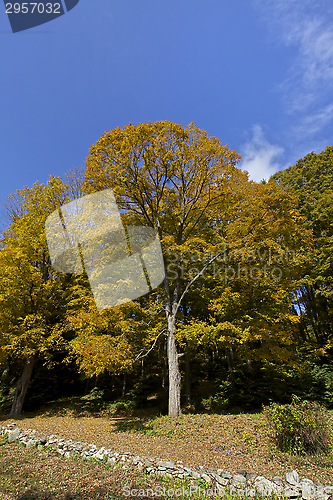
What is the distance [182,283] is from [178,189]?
16.2 ft

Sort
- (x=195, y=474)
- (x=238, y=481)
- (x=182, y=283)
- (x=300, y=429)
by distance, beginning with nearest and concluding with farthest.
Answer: (x=238, y=481) → (x=195, y=474) → (x=300, y=429) → (x=182, y=283)

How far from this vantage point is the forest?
916cm

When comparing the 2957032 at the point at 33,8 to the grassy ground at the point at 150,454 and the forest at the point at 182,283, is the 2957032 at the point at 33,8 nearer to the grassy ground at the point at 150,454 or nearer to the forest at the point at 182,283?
the forest at the point at 182,283

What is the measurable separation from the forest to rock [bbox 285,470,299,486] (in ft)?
14.8

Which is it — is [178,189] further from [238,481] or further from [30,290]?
[238,481]

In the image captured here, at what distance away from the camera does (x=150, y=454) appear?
591cm

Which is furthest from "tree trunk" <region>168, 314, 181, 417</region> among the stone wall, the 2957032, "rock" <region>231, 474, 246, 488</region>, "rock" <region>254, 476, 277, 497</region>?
the 2957032

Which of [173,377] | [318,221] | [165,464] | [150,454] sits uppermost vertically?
[318,221]

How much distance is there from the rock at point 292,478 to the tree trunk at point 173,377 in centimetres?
512

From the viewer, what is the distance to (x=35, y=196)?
13.9m

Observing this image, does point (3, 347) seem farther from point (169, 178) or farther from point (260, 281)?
point (260, 281)

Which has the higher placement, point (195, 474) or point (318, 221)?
point (318, 221)

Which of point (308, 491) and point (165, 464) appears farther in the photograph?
point (165, 464)

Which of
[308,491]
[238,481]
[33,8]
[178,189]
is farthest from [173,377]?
[33,8]
